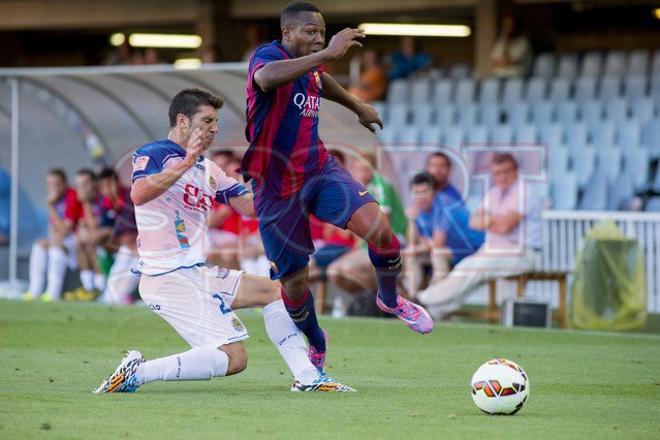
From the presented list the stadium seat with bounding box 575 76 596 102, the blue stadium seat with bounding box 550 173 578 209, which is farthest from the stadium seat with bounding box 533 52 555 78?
the blue stadium seat with bounding box 550 173 578 209

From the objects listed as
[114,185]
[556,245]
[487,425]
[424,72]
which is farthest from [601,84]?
[487,425]

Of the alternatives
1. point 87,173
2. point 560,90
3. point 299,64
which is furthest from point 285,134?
point 560,90

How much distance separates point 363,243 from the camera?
1590 centimetres

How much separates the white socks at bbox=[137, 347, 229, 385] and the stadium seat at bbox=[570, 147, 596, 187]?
11837mm

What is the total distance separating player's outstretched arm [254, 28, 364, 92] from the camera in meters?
7.61

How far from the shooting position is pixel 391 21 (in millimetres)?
27891

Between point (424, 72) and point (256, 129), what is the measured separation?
53.1ft

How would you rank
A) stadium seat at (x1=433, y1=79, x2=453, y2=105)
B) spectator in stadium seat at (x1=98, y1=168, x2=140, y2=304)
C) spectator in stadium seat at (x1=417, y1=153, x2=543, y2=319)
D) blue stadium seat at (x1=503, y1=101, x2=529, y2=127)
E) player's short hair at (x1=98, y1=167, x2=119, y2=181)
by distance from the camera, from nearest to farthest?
spectator in stadium seat at (x1=417, y1=153, x2=543, y2=319) → spectator in stadium seat at (x1=98, y1=168, x2=140, y2=304) → player's short hair at (x1=98, y1=167, x2=119, y2=181) → blue stadium seat at (x1=503, y1=101, x2=529, y2=127) → stadium seat at (x1=433, y1=79, x2=453, y2=105)

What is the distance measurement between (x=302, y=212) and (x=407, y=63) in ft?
52.3

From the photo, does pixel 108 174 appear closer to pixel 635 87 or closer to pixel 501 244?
pixel 501 244

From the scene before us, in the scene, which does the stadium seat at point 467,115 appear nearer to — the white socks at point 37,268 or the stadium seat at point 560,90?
the stadium seat at point 560,90

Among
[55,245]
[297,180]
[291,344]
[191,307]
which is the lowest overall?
[291,344]

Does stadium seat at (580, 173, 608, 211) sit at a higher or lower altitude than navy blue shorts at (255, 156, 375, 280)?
higher

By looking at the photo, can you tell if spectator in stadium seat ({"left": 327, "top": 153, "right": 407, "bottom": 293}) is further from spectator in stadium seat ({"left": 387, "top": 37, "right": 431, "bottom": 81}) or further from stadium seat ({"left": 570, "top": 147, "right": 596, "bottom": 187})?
spectator in stadium seat ({"left": 387, "top": 37, "right": 431, "bottom": 81})
